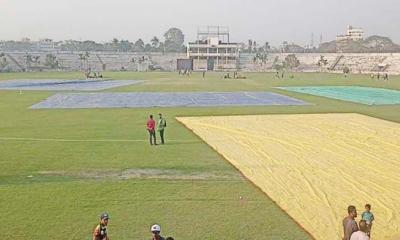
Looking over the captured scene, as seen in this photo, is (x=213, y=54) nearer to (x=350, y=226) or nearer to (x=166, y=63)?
(x=166, y=63)

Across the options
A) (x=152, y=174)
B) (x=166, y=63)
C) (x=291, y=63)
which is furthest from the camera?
(x=166, y=63)

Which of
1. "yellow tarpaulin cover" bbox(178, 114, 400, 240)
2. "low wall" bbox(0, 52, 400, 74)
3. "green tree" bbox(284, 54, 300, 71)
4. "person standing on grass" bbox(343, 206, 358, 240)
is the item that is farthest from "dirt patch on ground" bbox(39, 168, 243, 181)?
"green tree" bbox(284, 54, 300, 71)

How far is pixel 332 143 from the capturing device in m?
22.3

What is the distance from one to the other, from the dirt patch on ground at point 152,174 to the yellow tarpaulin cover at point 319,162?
78 centimetres

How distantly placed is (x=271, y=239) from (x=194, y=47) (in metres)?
147

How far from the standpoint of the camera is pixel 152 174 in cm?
1694

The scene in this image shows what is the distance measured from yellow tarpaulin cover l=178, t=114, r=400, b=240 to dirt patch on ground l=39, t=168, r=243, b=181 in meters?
0.78

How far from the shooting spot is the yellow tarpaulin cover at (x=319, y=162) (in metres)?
12.8

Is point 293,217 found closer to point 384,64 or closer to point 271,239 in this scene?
point 271,239

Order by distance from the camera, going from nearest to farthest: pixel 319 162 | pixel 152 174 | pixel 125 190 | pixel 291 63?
pixel 125 190, pixel 152 174, pixel 319 162, pixel 291 63

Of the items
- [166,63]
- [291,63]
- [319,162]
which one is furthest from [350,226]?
[166,63]

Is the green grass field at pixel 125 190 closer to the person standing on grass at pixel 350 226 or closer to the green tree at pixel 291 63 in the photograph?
the person standing on grass at pixel 350 226

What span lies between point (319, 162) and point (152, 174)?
6032mm

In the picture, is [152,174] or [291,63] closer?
[152,174]
